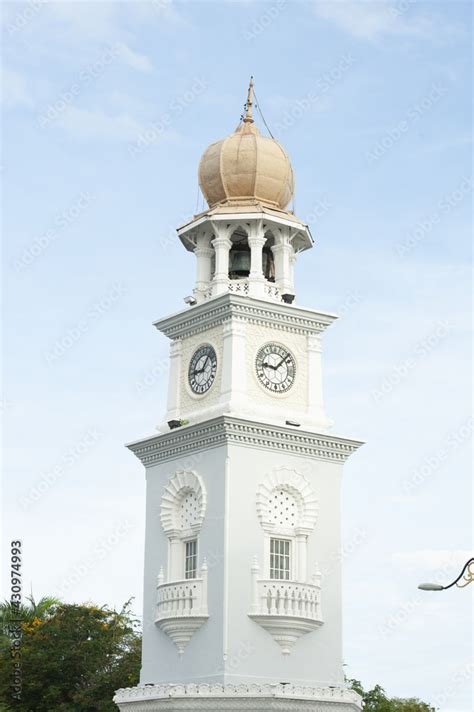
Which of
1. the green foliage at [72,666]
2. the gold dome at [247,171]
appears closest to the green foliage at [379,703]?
the green foliage at [72,666]

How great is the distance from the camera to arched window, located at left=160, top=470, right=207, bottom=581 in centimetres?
4019

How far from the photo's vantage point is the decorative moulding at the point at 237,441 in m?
39.7

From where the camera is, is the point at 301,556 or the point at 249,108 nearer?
the point at 301,556

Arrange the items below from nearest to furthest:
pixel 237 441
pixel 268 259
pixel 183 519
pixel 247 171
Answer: pixel 237 441
pixel 183 519
pixel 247 171
pixel 268 259

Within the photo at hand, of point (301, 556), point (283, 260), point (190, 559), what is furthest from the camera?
point (283, 260)

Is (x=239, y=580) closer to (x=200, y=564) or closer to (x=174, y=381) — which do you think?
(x=200, y=564)

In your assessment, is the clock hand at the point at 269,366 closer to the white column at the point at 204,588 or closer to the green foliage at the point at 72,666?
the white column at the point at 204,588

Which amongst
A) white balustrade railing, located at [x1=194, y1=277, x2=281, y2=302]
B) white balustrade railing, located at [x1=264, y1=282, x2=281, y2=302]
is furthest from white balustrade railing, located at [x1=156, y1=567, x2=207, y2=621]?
white balustrade railing, located at [x1=264, y1=282, x2=281, y2=302]

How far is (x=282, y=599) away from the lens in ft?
127

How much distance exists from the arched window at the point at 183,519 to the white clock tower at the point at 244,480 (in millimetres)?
40

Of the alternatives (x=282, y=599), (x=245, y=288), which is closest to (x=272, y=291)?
(x=245, y=288)

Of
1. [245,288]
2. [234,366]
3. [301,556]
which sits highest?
[245,288]

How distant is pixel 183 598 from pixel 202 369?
6.78 m

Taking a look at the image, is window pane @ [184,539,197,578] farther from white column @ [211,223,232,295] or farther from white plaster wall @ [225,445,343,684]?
white column @ [211,223,232,295]
